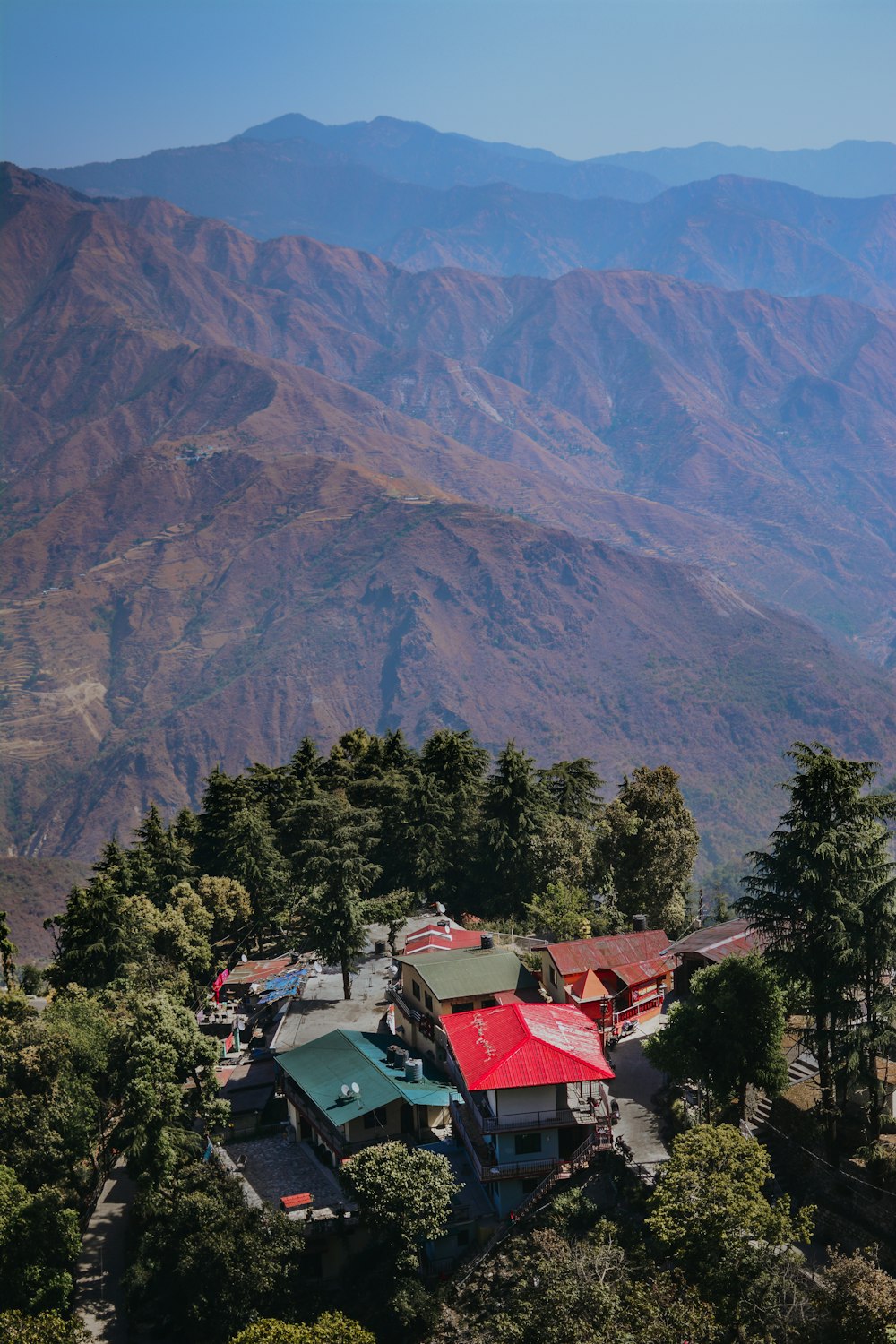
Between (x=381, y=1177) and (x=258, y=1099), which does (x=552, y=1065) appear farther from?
(x=258, y=1099)

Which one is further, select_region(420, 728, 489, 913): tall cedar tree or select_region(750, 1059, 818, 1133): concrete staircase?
select_region(420, 728, 489, 913): tall cedar tree

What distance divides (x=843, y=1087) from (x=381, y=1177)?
16055 mm

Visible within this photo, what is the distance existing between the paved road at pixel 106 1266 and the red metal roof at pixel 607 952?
2111cm

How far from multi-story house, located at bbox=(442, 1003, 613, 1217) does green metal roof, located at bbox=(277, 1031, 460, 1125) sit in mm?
2466

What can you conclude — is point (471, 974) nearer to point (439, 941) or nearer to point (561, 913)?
point (439, 941)

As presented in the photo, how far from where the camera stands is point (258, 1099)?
5066cm

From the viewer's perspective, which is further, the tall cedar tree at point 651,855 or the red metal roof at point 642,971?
the tall cedar tree at point 651,855

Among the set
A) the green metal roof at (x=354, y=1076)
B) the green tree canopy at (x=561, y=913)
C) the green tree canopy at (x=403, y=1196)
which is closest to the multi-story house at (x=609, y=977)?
the green tree canopy at (x=561, y=913)

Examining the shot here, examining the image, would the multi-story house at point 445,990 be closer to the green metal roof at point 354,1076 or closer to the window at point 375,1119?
the green metal roof at point 354,1076

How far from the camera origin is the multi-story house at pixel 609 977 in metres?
51.0

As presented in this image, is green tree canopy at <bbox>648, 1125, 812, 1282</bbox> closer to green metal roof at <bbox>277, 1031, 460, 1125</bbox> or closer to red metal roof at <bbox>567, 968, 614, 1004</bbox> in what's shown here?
green metal roof at <bbox>277, 1031, 460, 1125</bbox>

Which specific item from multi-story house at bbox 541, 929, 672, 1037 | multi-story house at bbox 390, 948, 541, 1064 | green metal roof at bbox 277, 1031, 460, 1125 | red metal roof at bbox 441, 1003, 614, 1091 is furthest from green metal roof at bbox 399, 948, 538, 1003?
green metal roof at bbox 277, 1031, 460, 1125

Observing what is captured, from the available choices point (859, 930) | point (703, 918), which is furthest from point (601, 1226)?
point (703, 918)

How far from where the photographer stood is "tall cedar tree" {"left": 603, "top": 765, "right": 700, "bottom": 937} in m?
66.0
